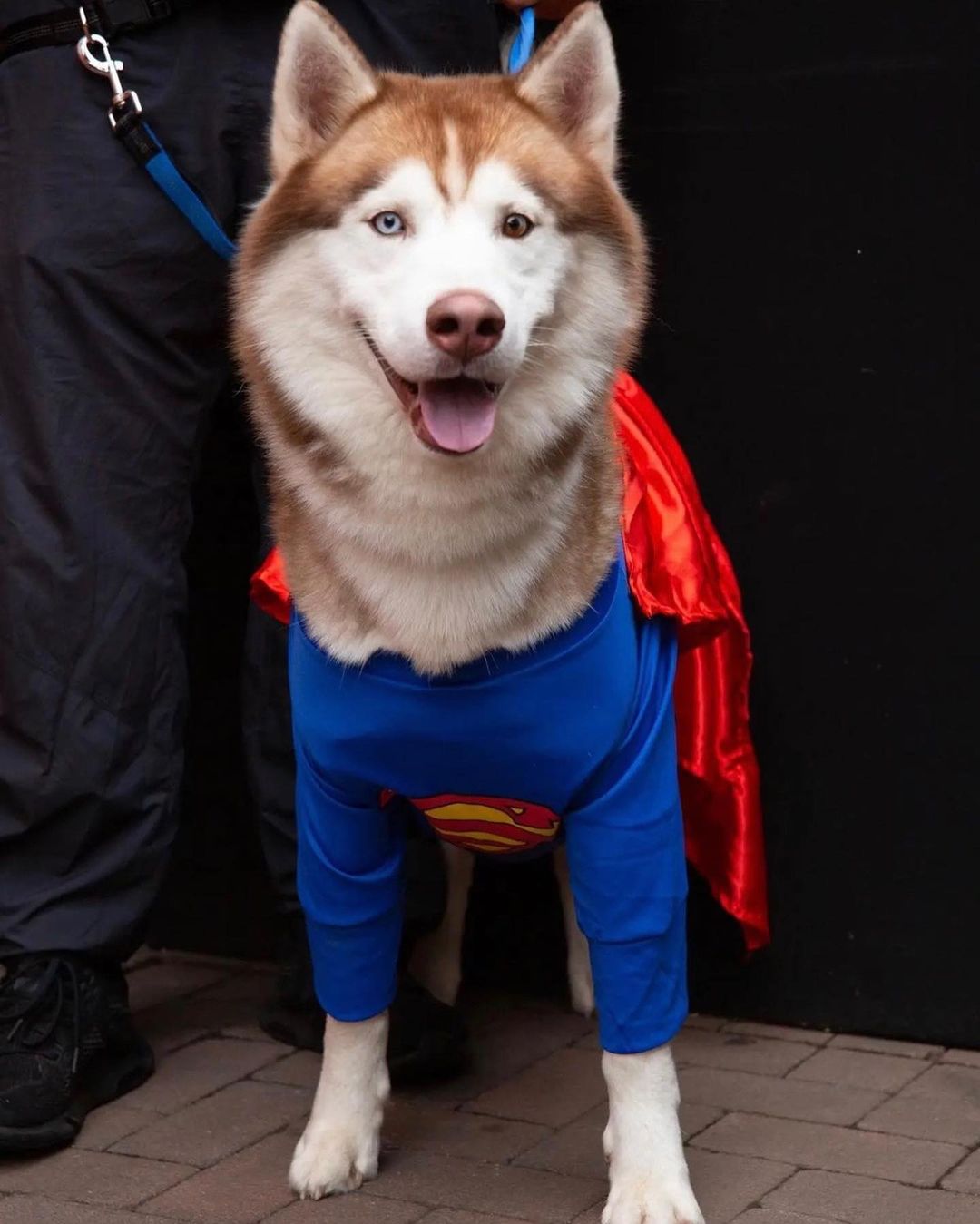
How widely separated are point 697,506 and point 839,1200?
110 centimetres

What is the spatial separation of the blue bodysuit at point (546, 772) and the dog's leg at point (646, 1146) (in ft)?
0.13

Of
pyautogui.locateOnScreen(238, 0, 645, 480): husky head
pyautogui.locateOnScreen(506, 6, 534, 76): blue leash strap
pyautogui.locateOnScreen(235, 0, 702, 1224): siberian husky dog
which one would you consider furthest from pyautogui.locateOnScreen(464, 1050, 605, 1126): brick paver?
pyautogui.locateOnScreen(506, 6, 534, 76): blue leash strap

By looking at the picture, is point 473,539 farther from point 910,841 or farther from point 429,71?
point 910,841

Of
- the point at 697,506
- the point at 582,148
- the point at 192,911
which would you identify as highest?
the point at 582,148

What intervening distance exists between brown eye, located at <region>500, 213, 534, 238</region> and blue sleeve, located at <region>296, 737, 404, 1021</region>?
0.81 m

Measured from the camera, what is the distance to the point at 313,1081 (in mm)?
3129

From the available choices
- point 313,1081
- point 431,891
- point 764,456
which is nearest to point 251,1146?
point 313,1081

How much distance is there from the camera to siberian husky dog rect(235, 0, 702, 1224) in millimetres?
2346

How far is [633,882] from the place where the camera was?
2.52m

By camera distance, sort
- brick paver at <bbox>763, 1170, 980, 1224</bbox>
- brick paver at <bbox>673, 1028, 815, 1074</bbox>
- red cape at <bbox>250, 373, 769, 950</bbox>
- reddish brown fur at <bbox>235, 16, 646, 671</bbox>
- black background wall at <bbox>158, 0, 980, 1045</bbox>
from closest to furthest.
Result: reddish brown fur at <bbox>235, 16, 646, 671</bbox>
brick paver at <bbox>763, 1170, 980, 1224</bbox>
red cape at <bbox>250, 373, 769, 950</bbox>
black background wall at <bbox>158, 0, 980, 1045</bbox>
brick paver at <bbox>673, 1028, 815, 1074</bbox>

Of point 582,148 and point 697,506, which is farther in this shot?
point 697,506

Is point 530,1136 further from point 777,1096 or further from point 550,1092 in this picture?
point 777,1096

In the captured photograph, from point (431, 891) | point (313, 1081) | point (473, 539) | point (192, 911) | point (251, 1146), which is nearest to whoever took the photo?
point (473, 539)

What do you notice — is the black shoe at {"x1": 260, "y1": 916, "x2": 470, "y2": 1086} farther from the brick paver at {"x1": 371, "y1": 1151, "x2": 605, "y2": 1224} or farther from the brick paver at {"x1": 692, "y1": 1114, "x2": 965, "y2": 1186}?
the brick paver at {"x1": 692, "y1": 1114, "x2": 965, "y2": 1186}
